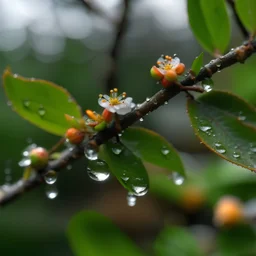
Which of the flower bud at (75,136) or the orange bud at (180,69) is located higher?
the orange bud at (180,69)

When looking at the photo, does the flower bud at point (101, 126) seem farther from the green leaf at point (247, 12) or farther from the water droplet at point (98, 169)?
the green leaf at point (247, 12)

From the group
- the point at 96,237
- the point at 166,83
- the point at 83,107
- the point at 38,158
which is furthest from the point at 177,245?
the point at 83,107

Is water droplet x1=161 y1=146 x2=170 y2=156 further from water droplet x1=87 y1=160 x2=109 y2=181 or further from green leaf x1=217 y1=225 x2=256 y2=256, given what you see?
green leaf x1=217 y1=225 x2=256 y2=256

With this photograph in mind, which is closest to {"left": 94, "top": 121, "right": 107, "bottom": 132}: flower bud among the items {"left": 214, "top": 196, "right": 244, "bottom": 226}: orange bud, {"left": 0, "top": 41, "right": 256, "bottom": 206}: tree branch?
{"left": 0, "top": 41, "right": 256, "bottom": 206}: tree branch

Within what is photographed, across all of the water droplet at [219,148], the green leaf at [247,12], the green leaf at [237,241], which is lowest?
the green leaf at [237,241]

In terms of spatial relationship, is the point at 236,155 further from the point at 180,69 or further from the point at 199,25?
the point at 199,25

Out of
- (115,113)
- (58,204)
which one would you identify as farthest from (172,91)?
(58,204)

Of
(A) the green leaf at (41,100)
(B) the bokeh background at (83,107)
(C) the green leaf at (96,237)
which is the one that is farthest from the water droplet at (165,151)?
(B) the bokeh background at (83,107)
